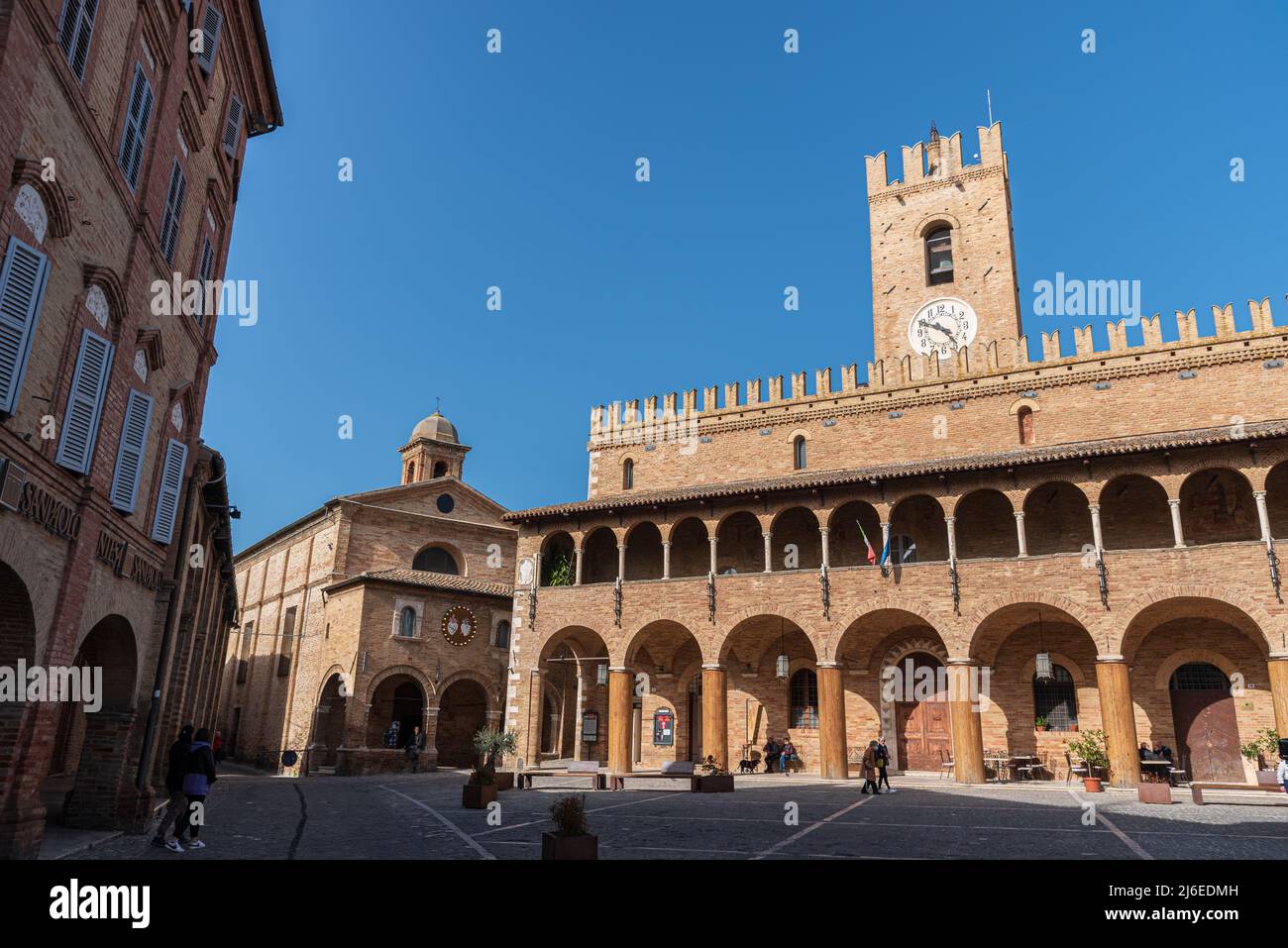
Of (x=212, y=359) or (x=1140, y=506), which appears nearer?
(x=212, y=359)

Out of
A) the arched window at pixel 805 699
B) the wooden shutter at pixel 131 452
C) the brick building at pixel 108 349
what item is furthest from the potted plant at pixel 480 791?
the arched window at pixel 805 699

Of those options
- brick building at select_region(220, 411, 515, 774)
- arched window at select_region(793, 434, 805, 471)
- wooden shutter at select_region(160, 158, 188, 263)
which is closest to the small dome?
brick building at select_region(220, 411, 515, 774)

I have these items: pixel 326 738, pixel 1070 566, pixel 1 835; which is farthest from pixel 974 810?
pixel 326 738

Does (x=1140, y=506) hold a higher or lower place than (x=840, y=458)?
lower

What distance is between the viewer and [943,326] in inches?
1233

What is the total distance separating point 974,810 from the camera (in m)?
15.4

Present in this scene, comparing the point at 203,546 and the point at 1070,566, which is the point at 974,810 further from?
Result: the point at 203,546

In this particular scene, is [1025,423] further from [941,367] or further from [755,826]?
[755,826]

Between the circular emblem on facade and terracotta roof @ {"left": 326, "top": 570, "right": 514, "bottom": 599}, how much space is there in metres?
0.78

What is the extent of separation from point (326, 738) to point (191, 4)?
1004 inches

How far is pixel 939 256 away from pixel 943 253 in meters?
0.17

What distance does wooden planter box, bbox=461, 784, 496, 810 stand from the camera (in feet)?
53.4

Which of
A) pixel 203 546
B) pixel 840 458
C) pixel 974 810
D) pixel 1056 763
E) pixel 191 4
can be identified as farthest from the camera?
pixel 840 458

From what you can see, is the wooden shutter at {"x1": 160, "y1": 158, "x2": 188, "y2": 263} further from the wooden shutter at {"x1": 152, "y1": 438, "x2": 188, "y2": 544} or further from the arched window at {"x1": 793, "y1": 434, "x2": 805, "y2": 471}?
the arched window at {"x1": 793, "y1": 434, "x2": 805, "y2": 471}
